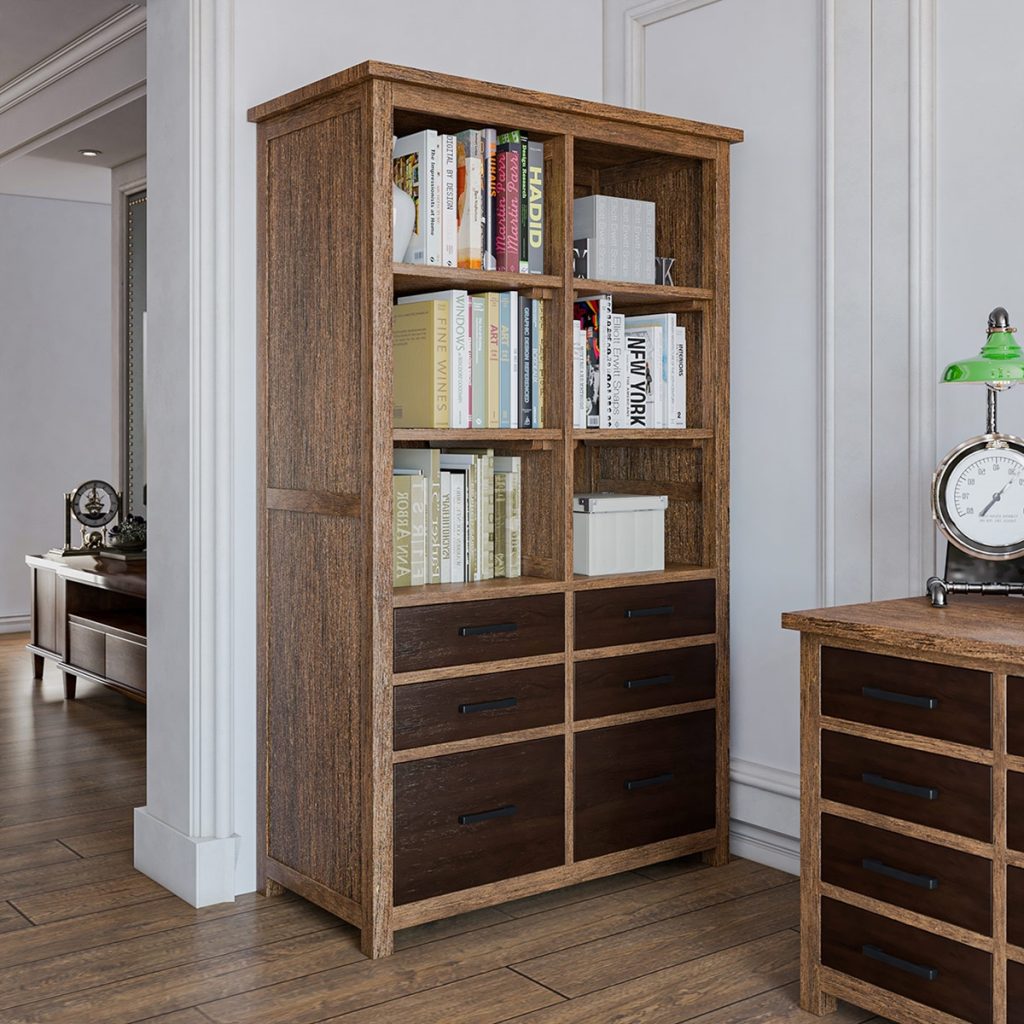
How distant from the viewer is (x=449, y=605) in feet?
9.14

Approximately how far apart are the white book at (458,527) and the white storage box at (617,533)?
0.94ft

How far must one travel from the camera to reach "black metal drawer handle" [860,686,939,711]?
221 cm

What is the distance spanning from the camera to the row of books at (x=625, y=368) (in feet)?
10.2

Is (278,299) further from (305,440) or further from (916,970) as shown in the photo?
(916,970)

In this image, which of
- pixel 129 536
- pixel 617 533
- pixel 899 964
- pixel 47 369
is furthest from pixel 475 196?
pixel 47 369

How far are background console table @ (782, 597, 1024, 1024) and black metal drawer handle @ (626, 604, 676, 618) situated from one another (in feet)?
2.31

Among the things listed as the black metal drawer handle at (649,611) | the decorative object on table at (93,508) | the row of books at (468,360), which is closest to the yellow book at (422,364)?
the row of books at (468,360)

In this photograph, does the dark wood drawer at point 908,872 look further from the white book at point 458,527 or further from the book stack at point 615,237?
the book stack at point 615,237

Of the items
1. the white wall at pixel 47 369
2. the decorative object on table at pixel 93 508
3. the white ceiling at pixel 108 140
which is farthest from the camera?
the white wall at pixel 47 369

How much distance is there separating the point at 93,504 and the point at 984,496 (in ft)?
15.3

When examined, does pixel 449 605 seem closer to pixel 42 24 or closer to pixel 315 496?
pixel 315 496

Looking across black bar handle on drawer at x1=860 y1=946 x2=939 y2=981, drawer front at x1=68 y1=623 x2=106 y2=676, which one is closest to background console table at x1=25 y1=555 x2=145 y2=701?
drawer front at x1=68 y1=623 x2=106 y2=676

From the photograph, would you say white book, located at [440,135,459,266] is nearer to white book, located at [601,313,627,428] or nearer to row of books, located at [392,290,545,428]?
row of books, located at [392,290,545,428]

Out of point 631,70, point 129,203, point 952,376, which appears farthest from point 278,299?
point 129,203
